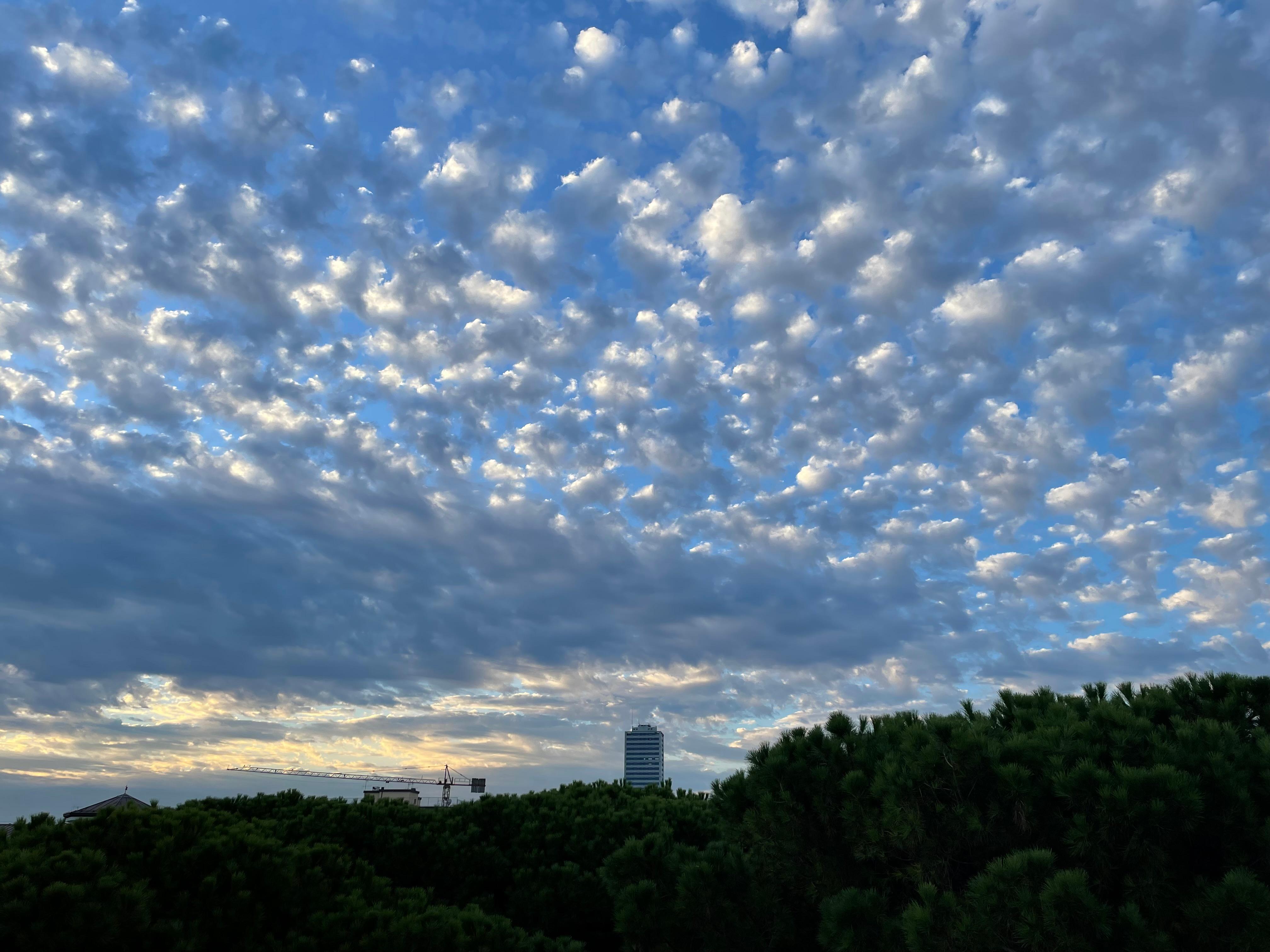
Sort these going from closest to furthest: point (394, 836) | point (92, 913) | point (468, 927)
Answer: point (92, 913)
point (468, 927)
point (394, 836)

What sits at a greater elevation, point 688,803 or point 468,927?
point 688,803

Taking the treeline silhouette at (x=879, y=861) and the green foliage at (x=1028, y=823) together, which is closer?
the green foliage at (x=1028, y=823)

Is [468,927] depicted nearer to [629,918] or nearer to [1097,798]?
[629,918]

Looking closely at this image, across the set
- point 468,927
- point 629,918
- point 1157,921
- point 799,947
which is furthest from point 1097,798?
point 468,927

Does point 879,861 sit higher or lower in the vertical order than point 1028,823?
lower

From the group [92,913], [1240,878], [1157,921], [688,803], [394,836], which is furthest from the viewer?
[688,803]

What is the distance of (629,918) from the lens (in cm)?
1179

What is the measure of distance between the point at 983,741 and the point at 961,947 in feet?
7.49

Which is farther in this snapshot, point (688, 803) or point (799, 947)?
point (688, 803)

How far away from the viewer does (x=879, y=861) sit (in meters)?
11.1

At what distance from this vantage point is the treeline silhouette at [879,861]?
8773 millimetres

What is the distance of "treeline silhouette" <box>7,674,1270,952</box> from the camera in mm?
8773

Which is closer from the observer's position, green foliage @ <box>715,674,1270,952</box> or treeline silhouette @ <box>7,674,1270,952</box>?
green foliage @ <box>715,674,1270,952</box>

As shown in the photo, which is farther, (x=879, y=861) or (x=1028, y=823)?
(x=879, y=861)
